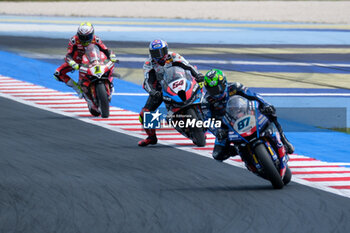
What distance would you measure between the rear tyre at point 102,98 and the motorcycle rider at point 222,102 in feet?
19.1

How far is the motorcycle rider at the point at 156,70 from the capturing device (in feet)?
46.7

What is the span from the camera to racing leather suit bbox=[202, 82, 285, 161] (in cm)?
1088

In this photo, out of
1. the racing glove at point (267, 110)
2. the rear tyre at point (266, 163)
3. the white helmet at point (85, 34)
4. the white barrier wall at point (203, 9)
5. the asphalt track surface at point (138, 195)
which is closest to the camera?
the asphalt track surface at point (138, 195)

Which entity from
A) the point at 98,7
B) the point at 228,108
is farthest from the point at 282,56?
the point at 98,7

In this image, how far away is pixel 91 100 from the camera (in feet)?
56.1

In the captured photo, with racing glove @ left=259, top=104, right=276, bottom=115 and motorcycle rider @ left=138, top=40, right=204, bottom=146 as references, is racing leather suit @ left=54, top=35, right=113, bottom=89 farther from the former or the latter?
racing glove @ left=259, top=104, right=276, bottom=115

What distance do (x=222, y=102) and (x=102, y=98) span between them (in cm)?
603

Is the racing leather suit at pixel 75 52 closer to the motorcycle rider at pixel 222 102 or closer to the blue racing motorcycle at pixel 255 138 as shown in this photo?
the motorcycle rider at pixel 222 102

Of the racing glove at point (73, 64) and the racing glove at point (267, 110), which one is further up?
the racing glove at point (267, 110)

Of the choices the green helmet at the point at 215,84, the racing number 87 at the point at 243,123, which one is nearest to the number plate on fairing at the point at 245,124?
the racing number 87 at the point at 243,123

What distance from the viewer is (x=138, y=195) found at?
10617 mm

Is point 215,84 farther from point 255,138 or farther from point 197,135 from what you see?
point 197,135

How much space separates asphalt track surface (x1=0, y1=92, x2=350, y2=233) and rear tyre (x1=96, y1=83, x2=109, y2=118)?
7.07 ft

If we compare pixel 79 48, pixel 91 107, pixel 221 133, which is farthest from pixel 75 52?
pixel 221 133
